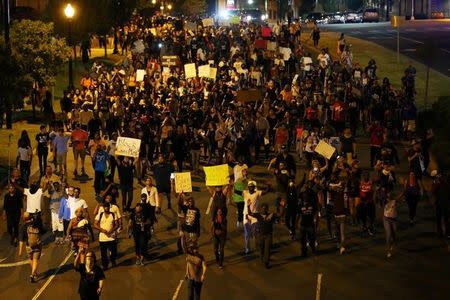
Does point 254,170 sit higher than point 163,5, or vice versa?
point 163,5

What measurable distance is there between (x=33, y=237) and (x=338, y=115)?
14247 millimetres

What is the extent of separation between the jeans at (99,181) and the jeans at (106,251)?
5621 millimetres

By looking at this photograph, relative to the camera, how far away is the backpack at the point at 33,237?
17.8 m

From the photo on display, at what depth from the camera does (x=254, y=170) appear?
90.2 feet

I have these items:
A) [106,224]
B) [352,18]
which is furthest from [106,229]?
[352,18]

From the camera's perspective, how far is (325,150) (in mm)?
24031

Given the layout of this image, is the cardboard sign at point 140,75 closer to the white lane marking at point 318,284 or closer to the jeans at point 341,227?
the jeans at point 341,227

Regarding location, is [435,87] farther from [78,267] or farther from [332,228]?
[78,267]

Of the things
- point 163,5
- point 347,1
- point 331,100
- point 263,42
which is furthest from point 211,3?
point 331,100

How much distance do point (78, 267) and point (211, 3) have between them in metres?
126

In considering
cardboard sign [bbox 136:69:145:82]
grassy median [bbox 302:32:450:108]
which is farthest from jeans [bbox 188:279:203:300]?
cardboard sign [bbox 136:69:145:82]

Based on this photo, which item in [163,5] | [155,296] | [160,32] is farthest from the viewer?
[163,5]

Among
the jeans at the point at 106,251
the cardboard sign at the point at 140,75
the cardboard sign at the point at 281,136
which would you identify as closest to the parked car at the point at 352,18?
the cardboard sign at the point at 140,75

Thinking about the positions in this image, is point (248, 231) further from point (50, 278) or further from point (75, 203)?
point (50, 278)
